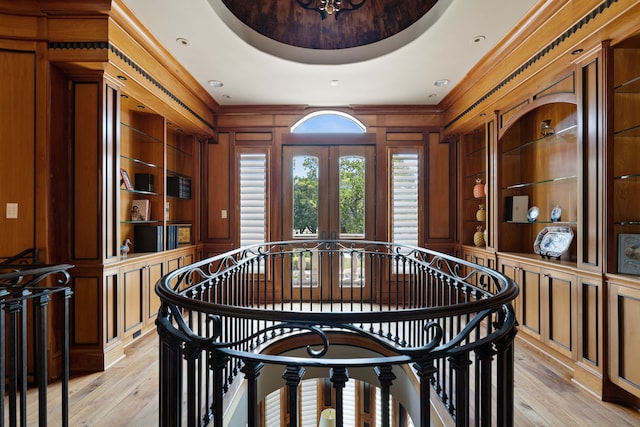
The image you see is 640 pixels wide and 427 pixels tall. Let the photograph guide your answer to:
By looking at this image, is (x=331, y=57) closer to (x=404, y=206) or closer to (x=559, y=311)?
(x=404, y=206)

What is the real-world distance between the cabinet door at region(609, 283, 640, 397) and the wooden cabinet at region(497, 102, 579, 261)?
1020 mm

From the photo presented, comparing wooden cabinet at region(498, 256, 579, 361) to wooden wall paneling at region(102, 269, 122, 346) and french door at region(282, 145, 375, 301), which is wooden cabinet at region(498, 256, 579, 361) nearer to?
french door at region(282, 145, 375, 301)

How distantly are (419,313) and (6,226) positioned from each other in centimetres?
326

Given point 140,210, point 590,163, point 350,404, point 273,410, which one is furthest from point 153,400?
point 350,404

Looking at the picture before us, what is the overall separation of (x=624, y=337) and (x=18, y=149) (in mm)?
4721

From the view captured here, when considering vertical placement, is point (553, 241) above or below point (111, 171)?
below

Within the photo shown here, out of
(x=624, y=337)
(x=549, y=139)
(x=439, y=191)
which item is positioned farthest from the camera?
(x=439, y=191)

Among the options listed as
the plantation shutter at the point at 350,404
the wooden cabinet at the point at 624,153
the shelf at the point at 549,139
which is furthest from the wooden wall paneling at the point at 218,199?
the wooden cabinet at the point at 624,153

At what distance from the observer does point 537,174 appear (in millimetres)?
3758

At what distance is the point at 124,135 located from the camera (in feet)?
12.2

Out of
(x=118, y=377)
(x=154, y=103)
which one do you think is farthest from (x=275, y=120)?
(x=118, y=377)

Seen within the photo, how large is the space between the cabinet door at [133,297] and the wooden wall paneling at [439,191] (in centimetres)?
375

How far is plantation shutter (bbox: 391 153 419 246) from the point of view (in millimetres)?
4977

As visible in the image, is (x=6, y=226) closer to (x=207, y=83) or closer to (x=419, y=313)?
(x=207, y=83)
